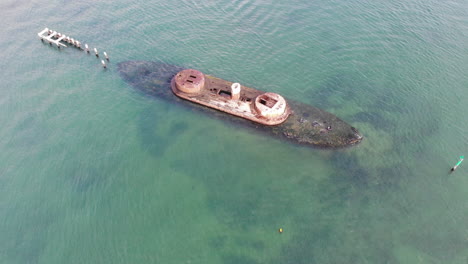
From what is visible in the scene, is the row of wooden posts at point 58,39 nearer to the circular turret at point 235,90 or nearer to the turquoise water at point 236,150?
the turquoise water at point 236,150

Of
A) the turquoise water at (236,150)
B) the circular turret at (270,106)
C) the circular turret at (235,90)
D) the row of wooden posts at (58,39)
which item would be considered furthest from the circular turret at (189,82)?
the row of wooden posts at (58,39)

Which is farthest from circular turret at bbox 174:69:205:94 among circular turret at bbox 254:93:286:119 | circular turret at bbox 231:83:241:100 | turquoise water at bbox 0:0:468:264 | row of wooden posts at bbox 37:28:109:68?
row of wooden posts at bbox 37:28:109:68

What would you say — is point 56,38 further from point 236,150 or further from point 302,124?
point 302,124

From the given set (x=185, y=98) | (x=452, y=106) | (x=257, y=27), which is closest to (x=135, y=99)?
(x=185, y=98)

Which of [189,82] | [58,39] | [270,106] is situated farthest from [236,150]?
[58,39]

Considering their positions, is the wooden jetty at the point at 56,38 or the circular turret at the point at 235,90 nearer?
the circular turret at the point at 235,90

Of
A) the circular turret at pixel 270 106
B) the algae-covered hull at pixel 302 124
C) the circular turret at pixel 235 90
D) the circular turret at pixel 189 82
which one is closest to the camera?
the algae-covered hull at pixel 302 124

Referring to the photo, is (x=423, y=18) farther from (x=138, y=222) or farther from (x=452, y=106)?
(x=138, y=222)
